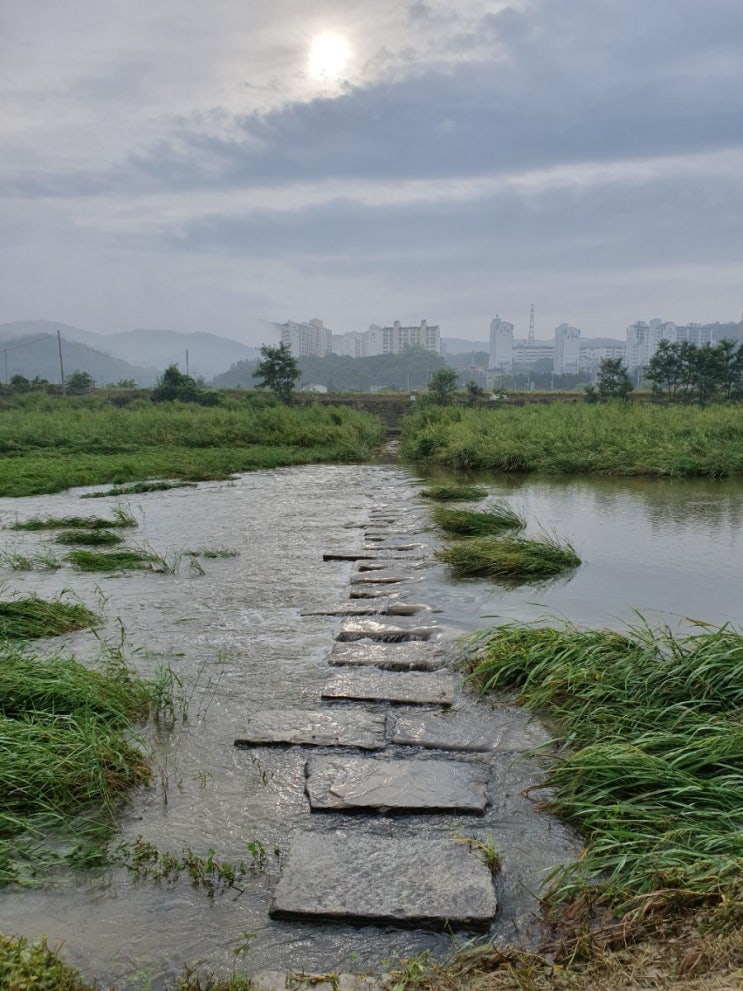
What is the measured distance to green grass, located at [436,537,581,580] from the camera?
673 centimetres

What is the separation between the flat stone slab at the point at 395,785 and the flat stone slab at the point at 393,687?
662mm

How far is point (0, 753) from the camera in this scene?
3027mm

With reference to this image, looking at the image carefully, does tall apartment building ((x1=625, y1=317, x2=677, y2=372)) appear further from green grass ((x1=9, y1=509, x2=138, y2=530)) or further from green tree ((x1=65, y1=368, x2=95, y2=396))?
green grass ((x1=9, y1=509, x2=138, y2=530))

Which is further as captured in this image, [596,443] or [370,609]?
[596,443]

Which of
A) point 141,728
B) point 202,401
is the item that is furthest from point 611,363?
point 141,728

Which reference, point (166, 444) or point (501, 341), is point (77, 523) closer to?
point (166, 444)

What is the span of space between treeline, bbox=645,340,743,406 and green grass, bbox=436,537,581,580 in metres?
26.0

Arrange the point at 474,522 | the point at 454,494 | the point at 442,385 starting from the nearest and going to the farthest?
1. the point at 474,522
2. the point at 454,494
3. the point at 442,385

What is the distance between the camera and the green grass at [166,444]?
1397 cm

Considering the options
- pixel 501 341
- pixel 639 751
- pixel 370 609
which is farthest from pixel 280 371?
pixel 501 341

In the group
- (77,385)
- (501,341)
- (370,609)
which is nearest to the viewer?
(370,609)

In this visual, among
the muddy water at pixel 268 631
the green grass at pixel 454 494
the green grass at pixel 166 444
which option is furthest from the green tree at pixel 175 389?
the green grass at pixel 454 494

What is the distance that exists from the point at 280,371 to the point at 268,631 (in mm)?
30434

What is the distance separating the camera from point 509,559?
674 centimetres
